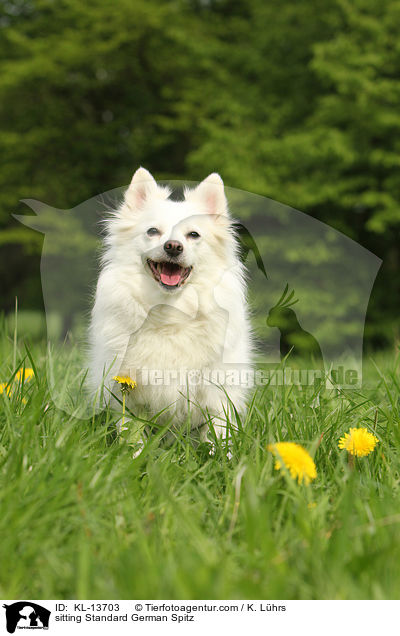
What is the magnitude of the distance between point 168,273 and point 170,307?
0.59 feet

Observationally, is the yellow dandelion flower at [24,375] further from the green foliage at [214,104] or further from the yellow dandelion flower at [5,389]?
the green foliage at [214,104]

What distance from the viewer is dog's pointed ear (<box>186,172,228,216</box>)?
275 cm

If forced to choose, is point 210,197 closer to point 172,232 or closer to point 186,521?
point 172,232

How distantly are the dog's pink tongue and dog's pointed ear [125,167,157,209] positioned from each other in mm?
390

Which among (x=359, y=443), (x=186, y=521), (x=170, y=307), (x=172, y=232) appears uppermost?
(x=172, y=232)

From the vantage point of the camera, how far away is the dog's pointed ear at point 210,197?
275 centimetres

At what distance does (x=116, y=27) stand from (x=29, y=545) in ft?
55.3

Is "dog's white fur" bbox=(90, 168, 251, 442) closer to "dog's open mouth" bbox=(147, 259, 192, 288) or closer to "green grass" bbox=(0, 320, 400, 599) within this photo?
"dog's open mouth" bbox=(147, 259, 192, 288)

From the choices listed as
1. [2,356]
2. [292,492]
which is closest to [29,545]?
[292,492]

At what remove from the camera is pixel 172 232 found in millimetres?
2613

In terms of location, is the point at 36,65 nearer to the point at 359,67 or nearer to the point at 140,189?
the point at 359,67
